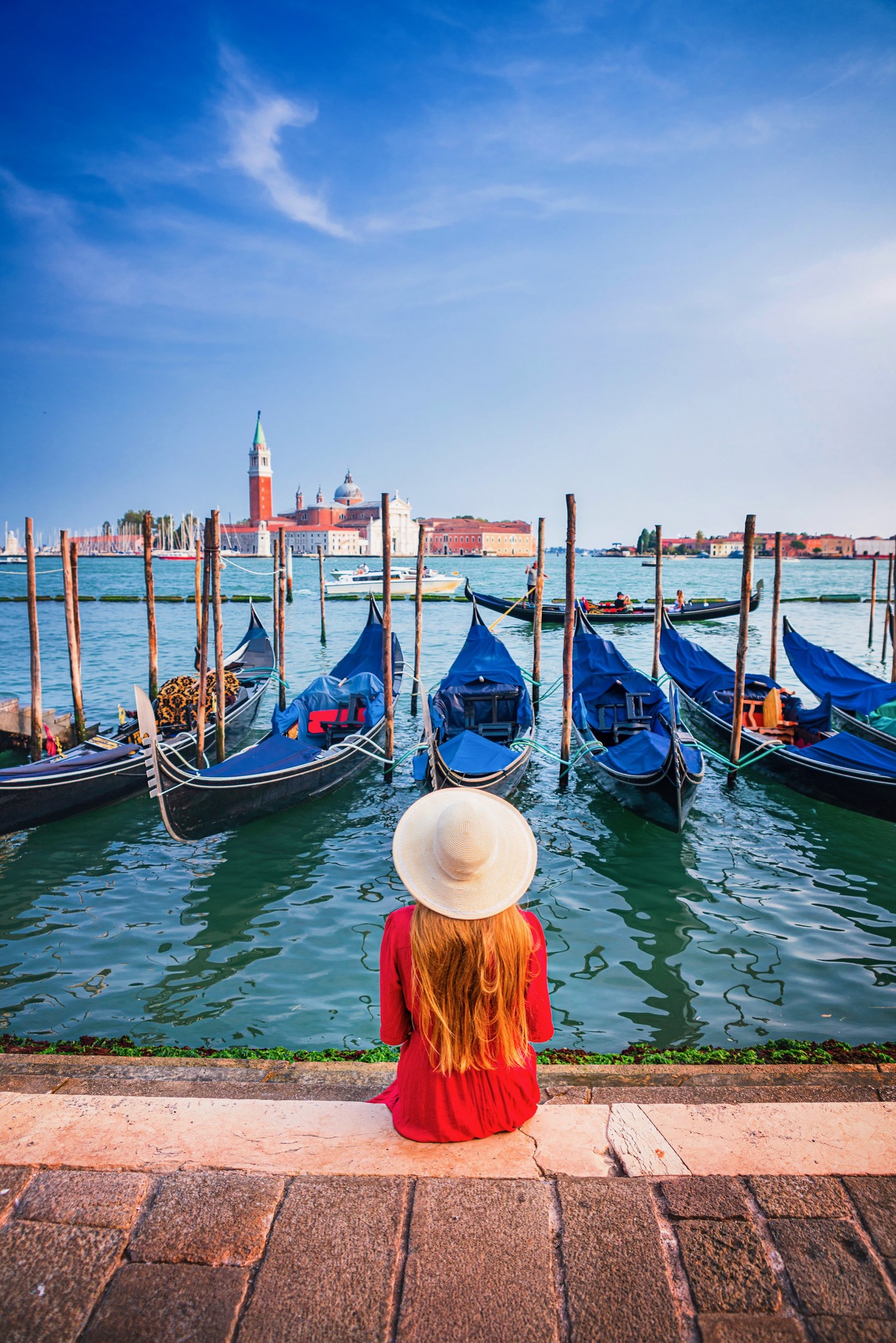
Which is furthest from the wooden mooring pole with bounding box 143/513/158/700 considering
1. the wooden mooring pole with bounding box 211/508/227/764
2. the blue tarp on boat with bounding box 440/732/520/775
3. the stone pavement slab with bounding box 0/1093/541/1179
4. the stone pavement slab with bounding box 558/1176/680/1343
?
the stone pavement slab with bounding box 558/1176/680/1343

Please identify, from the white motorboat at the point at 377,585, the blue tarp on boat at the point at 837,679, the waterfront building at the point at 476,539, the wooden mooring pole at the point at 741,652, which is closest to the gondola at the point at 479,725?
the wooden mooring pole at the point at 741,652

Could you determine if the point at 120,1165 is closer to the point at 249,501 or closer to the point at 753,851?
the point at 753,851

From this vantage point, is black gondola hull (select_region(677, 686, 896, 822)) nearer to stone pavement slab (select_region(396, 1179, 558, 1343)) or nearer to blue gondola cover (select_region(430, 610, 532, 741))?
blue gondola cover (select_region(430, 610, 532, 741))

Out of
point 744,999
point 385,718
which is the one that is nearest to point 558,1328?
point 744,999

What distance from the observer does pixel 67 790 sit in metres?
6.21

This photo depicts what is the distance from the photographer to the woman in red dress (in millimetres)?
1588

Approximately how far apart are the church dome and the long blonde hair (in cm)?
11087

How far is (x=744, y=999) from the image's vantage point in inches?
150

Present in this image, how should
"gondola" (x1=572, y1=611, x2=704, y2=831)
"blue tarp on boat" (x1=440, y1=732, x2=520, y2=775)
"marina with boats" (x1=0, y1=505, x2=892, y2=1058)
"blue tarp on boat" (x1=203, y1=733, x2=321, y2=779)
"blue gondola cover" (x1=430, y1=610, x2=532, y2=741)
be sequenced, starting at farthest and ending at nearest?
"blue gondola cover" (x1=430, y1=610, x2=532, y2=741), "blue tarp on boat" (x1=440, y1=732, x2=520, y2=775), "blue tarp on boat" (x1=203, y1=733, x2=321, y2=779), "gondola" (x1=572, y1=611, x2=704, y2=831), "marina with boats" (x1=0, y1=505, x2=892, y2=1058)

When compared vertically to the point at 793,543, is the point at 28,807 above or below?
below

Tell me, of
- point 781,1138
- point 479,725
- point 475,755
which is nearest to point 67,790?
point 475,755

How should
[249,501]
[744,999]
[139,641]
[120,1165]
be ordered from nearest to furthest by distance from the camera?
[120,1165] < [744,999] < [139,641] < [249,501]

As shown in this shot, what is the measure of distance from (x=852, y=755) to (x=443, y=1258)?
5579 millimetres

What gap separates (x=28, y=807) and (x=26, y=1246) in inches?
197
